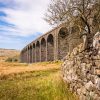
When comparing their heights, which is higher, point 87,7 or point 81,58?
point 87,7

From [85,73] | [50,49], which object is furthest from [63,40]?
[50,49]

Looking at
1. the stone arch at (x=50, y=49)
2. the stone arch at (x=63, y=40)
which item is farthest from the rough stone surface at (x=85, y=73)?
the stone arch at (x=50, y=49)

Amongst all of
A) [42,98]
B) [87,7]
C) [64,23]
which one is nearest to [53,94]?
[42,98]

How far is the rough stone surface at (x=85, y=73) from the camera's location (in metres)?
10.3

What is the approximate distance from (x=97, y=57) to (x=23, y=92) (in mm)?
5580

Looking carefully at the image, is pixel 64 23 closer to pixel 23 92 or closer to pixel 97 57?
pixel 23 92

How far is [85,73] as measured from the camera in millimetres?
11281

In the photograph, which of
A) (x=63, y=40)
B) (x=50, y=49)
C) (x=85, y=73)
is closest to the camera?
(x=85, y=73)

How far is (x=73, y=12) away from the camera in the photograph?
23.4 meters

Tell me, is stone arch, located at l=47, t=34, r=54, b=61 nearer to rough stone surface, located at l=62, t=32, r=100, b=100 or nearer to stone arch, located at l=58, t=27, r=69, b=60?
stone arch, located at l=58, t=27, r=69, b=60

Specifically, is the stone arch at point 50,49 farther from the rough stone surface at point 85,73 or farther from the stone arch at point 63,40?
the rough stone surface at point 85,73

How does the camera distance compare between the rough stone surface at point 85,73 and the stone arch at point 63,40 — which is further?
the stone arch at point 63,40

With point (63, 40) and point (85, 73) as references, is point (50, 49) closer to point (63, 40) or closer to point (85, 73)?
point (63, 40)

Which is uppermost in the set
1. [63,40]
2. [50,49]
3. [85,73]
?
[50,49]
